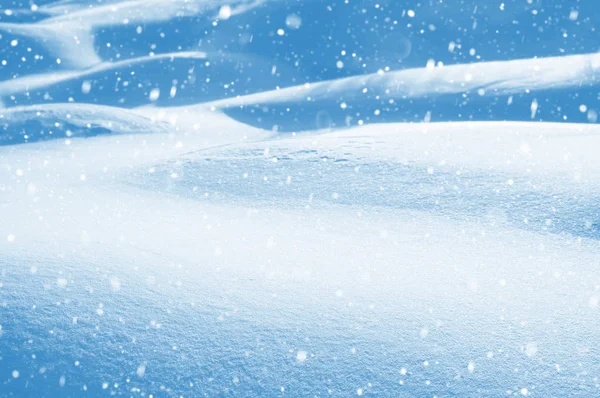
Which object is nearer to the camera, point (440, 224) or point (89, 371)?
point (89, 371)

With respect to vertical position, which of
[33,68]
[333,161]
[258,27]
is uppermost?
[258,27]

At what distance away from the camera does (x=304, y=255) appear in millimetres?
2816

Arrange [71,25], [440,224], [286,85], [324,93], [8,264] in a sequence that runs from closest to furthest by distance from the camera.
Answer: [8,264]
[440,224]
[324,93]
[286,85]
[71,25]

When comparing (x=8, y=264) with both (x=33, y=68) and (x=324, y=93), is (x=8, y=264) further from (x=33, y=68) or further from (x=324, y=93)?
(x=33, y=68)

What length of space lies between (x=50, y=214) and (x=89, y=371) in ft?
5.77

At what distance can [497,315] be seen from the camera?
7.41ft

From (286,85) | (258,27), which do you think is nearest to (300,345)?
(286,85)

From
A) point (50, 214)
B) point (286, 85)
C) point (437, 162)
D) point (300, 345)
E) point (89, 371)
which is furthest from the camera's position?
point (286, 85)

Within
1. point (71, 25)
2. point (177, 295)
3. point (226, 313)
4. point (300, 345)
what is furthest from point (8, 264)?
point (71, 25)

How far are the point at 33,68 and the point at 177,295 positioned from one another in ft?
34.0

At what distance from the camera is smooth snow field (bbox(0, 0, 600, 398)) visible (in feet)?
6.38

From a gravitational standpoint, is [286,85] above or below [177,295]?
above

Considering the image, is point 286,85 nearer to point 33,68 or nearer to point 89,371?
point 33,68

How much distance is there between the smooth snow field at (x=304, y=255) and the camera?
6.38 feet
